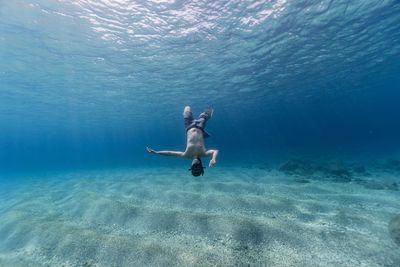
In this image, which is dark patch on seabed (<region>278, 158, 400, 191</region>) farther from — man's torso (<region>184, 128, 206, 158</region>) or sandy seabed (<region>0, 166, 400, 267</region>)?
man's torso (<region>184, 128, 206, 158</region>)

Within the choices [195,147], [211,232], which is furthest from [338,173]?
[195,147]

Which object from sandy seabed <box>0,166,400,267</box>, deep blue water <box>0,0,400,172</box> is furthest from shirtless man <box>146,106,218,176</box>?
deep blue water <box>0,0,400,172</box>

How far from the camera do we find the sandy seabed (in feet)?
20.5

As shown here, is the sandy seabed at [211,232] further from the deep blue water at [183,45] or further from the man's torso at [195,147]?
the deep blue water at [183,45]

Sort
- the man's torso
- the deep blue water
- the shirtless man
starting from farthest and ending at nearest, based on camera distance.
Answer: the deep blue water
the man's torso
the shirtless man

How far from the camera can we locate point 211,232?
7445 millimetres

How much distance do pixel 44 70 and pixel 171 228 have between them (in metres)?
21.4

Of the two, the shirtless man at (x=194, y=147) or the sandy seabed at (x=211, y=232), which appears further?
the shirtless man at (x=194, y=147)

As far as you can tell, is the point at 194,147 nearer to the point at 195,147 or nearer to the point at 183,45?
the point at 195,147

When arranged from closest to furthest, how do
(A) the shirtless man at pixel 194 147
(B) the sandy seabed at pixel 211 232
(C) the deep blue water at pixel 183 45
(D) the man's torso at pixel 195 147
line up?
1. (B) the sandy seabed at pixel 211 232
2. (A) the shirtless man at pixel 194 147
3. (D) the man's torso at pixel 195 147
4. (C) the deep blue water at pixel 183 45

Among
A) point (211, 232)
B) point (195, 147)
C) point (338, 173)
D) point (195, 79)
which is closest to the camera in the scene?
point (195, 147)

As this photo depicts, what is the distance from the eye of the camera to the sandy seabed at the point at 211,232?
6254mm

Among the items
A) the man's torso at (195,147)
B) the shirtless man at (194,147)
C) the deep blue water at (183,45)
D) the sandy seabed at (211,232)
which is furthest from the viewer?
the deep blue water at (183,45)

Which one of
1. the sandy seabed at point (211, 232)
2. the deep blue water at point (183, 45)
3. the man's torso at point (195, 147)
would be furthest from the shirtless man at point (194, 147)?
the deep blue water at point (183, 45)
